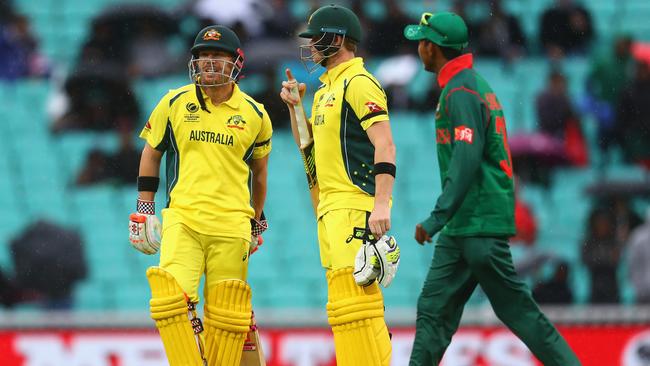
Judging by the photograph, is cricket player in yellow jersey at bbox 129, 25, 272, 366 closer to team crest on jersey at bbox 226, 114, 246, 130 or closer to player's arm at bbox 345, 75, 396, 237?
team crest on jersey at bbox 226, 114, 246, 130

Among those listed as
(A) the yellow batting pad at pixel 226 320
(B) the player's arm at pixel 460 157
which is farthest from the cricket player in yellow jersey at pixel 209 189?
(B) the player's arm at pixel 460 157

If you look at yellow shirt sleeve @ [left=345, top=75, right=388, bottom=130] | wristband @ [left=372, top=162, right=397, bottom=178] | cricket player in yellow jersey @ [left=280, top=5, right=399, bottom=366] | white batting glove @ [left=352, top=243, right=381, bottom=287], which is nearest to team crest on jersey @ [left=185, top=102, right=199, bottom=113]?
cricket player in yellow jersey @ [left=280, top=5, right=399, bottom=366]

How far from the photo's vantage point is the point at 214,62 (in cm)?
773

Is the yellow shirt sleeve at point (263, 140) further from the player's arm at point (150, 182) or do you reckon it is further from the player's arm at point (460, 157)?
the player's arm at point (460, 157)

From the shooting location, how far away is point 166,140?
7.79m

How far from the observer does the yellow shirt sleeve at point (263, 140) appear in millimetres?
7977

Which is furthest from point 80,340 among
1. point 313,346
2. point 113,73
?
point 113,73

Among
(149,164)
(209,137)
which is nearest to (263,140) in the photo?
(209,137)

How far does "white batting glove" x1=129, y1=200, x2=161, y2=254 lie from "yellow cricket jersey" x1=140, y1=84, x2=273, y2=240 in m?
0.12

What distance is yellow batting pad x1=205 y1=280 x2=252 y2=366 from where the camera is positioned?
25.2 feet

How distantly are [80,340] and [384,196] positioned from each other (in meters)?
4.07

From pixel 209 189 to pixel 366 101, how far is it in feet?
3.56

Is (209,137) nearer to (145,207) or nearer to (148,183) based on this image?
(148,183)

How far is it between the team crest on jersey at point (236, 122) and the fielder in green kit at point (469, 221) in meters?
1.20
